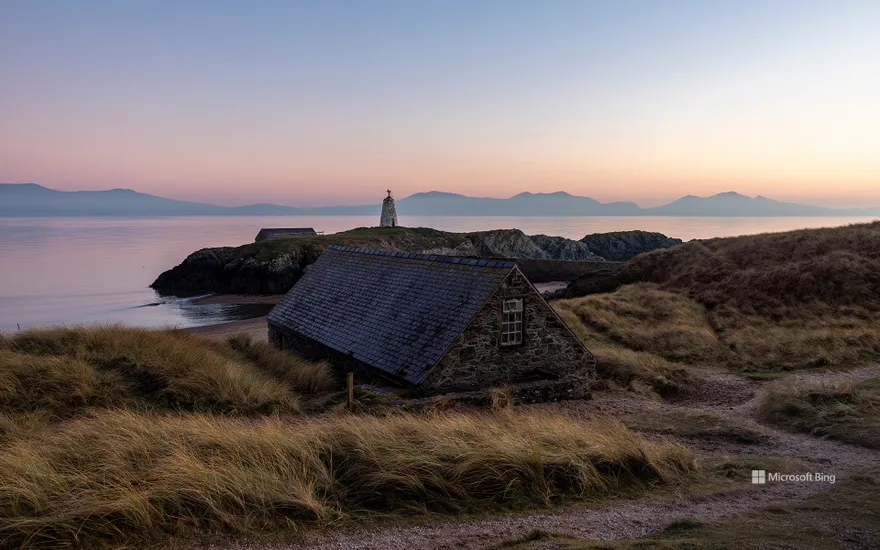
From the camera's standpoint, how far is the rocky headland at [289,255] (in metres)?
60.3

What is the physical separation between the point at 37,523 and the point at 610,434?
7.65 meters

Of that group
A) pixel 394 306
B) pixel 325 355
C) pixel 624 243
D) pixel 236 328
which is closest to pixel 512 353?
pixel 394 306

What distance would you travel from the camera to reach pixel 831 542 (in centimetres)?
582

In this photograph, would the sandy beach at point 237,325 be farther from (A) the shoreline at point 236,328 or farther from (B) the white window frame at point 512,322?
(B) the white window frame at point 512,322

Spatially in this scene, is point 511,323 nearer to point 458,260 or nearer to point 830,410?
point 458,260

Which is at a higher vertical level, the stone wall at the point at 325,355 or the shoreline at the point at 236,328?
the stone wall at the point at 325,355

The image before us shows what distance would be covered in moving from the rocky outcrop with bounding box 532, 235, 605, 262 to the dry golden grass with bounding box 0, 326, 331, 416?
7804 cm

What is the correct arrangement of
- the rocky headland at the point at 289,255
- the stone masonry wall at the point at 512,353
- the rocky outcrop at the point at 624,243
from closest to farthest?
the stone masonry wall at the point at 512,353 < the rocky headland at the point at 289,255 < the rocky outcrop at the point at 624,243

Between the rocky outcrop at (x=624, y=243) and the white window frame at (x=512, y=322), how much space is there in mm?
83559

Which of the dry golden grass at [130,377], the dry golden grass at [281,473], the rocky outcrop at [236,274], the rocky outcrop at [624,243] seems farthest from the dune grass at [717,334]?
the rocky outcrop at [624,243]

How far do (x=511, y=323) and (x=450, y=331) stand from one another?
187 cm

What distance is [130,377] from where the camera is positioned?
13.0 meters

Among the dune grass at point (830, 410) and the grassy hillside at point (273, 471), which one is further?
the dune grass at point (830, 410)

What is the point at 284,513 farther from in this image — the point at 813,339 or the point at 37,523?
the point at 813,339
